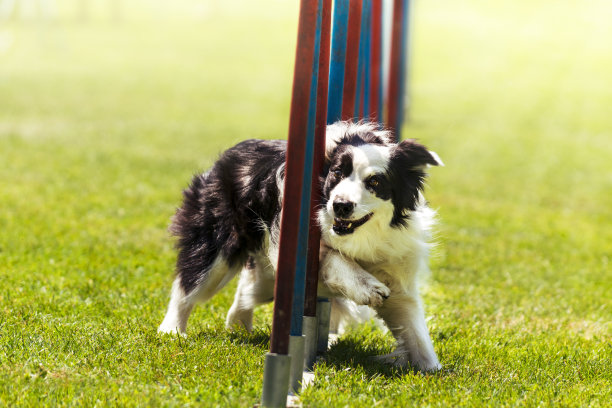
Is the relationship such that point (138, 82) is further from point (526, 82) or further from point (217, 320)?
point (217, 320)

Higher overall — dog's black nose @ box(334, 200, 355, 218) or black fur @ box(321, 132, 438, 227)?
black fur @ box(321, 132, 438, 227)

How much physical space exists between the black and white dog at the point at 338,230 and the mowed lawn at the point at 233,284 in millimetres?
296

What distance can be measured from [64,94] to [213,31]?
22290mm

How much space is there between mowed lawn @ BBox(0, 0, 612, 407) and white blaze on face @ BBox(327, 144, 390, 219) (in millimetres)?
917

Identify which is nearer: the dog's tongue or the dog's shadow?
the dog's tongue

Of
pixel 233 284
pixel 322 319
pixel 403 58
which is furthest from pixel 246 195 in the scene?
pixel 403 58

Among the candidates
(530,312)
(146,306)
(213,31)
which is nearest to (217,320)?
(146,306)

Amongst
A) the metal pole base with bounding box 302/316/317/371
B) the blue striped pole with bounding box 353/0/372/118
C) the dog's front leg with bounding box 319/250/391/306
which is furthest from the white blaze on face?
the blue striped pole with bounding box 353/0/372/118

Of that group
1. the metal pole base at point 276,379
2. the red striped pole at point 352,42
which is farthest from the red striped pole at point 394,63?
the metal pole base at point 276,379

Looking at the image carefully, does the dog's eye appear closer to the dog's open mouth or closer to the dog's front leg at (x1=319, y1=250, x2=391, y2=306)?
the dog's open mouth

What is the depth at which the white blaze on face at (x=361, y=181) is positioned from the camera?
4.18 m

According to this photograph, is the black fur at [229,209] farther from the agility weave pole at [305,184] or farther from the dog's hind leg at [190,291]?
the agility weave pole at [305,184]

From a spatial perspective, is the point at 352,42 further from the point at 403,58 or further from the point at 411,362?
the point at 403,58

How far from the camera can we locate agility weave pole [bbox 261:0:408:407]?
11.6 ft
